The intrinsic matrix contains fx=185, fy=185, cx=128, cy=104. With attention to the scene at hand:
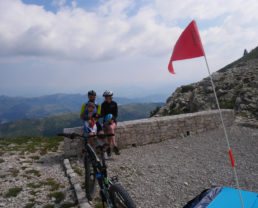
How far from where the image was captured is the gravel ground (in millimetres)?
4738

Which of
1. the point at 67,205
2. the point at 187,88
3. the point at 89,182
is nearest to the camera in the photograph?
the point at 67,205

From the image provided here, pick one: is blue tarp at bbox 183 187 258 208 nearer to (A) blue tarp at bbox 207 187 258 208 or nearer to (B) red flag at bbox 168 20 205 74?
(A) blue tarp at bbox 207 187 258 208

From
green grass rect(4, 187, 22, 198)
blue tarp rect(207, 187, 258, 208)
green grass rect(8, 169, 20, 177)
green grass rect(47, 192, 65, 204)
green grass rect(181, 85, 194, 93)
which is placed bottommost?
blue tarp rect(207, 187, 258, 208)

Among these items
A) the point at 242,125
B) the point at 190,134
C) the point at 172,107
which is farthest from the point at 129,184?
the point at 172,107

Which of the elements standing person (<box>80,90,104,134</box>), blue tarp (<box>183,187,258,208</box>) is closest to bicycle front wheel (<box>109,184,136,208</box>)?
blue tarp (<box>183,187,258,208</box>)

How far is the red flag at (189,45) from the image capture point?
352 cm

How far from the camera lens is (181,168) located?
613 cm

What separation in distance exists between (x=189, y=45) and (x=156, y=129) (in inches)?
228

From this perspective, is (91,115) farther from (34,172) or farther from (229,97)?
(229,97)

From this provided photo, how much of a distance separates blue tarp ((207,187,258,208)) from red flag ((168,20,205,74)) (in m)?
2.69

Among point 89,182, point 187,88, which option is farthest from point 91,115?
point 187,88

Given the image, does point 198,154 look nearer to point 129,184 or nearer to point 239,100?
point 129,184

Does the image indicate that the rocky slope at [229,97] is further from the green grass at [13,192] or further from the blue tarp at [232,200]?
the green grass at [13,192]

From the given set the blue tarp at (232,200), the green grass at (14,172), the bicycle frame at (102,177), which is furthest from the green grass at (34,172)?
the blue tarp at (232,200)
